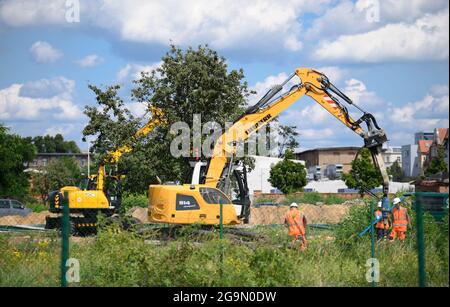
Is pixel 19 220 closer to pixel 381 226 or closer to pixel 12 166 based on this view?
pixel 381 226

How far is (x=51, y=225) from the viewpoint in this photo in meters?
26.0

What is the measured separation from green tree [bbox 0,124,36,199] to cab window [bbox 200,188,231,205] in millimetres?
A: 34618

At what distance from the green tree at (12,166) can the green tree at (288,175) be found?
79.4 ft

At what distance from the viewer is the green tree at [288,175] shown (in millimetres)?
68000

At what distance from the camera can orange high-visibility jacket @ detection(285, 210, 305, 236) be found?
14.5 meters

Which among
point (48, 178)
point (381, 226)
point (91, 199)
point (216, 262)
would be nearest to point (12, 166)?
point (48, 178)

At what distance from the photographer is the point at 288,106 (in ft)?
77.2

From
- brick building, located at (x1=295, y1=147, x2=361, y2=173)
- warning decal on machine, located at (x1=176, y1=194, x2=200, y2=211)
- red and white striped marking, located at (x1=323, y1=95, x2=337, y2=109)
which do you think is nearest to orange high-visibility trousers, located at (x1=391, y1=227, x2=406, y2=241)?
warning decal on machine, located at (x1=176, y1=194, x2=200, y2=211)
